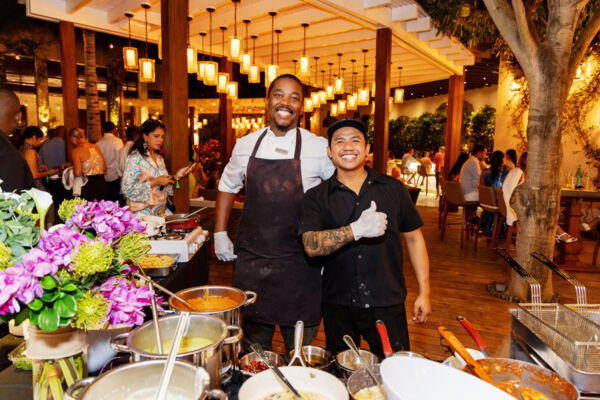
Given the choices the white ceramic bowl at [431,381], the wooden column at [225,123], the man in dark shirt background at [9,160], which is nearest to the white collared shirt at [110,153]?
the wooden column at [225,123]

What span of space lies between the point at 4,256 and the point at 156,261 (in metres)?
1.43

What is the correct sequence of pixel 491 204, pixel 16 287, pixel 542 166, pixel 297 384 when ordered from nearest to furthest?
1. pixel 16 287
2. pixel 297 384
3. pixel 542 166
4. pixel 491 204

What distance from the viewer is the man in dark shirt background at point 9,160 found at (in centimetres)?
207

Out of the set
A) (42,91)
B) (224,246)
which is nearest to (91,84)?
(42,91)

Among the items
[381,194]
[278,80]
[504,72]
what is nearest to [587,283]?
[381,194]

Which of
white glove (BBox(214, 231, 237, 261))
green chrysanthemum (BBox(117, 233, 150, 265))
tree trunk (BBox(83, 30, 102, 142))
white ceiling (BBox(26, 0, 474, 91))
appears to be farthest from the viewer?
tree trunk (BBox(83, 30, 102, 142))

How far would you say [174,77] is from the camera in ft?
13.0

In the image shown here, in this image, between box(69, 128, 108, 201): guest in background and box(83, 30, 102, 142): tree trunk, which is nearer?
box(69, 128, 108, 201): guest in background

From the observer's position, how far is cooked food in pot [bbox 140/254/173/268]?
213 centimetres

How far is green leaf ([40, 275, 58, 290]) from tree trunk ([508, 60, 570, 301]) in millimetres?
4127

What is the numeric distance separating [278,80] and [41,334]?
5.40ft

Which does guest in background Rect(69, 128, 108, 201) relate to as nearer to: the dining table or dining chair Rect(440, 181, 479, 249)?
dining chair Rect(440, 181, 479, 249)

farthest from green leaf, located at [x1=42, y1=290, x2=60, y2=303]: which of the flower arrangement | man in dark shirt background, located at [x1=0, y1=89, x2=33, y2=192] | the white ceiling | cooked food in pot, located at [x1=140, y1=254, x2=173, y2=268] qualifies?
the white ceiling

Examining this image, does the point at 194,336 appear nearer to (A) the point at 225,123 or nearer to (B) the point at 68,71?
(B) the point at 68,71
